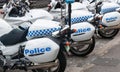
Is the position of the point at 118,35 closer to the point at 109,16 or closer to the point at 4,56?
the point at 109,16

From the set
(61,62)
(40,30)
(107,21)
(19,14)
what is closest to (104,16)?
(107,21)

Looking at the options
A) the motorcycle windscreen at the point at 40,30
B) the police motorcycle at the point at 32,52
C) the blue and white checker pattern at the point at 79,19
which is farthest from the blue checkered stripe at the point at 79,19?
the police motorcycle at the point at 32,52

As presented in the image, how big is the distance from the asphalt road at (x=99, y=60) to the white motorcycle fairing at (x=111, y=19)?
617 millimetres

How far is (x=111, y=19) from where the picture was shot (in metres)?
8.80

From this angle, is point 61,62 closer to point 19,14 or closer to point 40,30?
point 40,30

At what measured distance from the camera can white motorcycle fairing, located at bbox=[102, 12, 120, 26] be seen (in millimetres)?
8742

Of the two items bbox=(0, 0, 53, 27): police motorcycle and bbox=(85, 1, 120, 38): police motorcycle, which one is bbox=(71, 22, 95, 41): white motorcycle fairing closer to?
bbox=(85, 1, 120, 38): police motorcycle

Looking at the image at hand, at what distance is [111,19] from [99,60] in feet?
6.55

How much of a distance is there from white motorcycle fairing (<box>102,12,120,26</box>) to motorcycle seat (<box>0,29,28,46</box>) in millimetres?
3470

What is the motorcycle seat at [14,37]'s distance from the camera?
5801 millimetres

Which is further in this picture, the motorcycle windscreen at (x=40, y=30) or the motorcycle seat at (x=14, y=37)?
the motorcycle windscreen at (x=40, y=30)

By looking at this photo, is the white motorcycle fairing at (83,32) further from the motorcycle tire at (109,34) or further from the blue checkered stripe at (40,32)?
the motorcycle tire at (109,34)

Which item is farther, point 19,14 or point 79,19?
point 19,14

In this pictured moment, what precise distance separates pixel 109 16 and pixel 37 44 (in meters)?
3.94
